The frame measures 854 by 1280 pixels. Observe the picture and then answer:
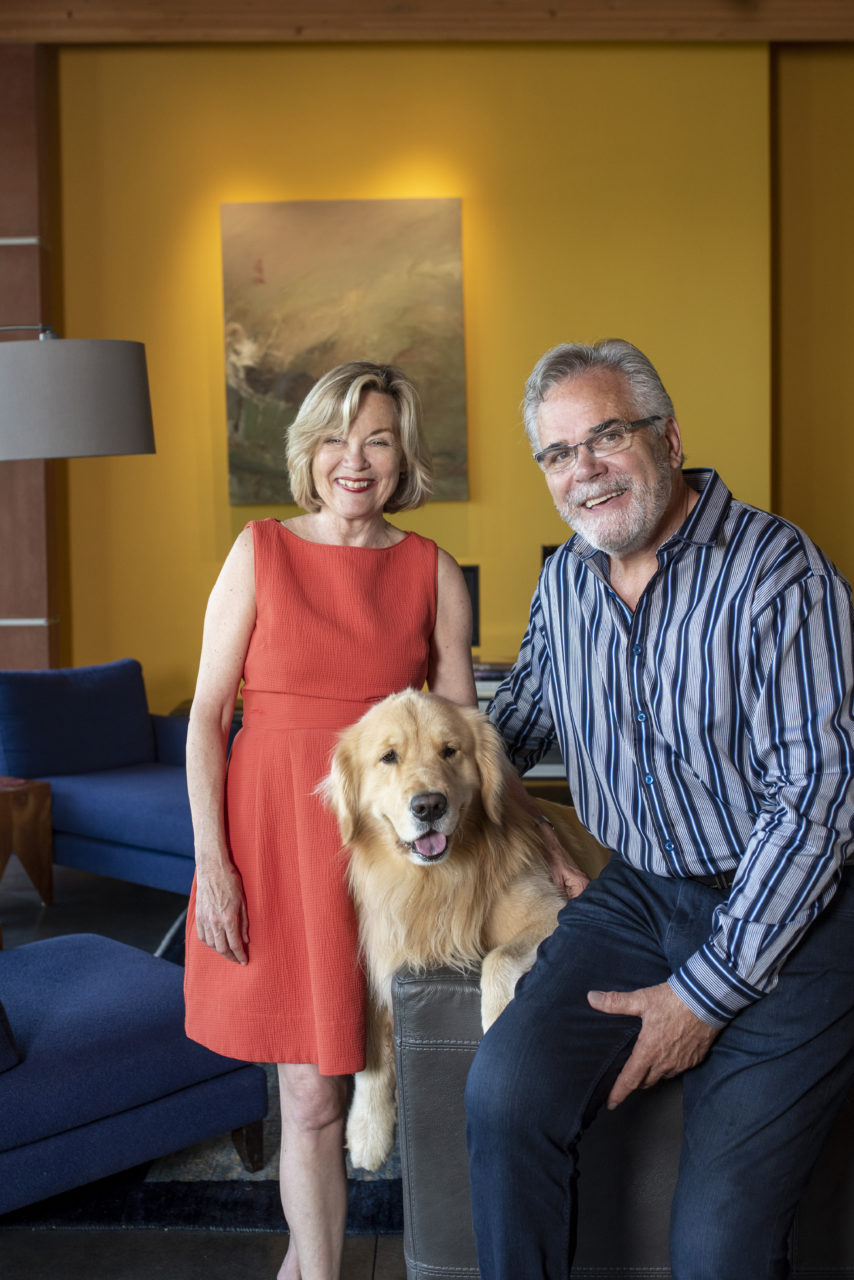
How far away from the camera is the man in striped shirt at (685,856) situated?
1.35 m

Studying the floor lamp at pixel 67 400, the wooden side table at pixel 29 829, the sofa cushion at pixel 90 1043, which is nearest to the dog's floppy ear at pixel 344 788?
the sofa cushion at pixel 90 1043

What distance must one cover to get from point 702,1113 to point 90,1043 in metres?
1.19

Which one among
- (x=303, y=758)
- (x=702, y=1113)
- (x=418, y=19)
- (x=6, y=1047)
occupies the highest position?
(x=418, y=19)

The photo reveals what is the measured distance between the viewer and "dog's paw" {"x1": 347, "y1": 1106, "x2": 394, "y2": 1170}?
1.80 meters

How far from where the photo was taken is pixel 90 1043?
81.0 inches

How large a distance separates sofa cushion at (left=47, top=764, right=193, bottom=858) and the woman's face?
220 centimetres

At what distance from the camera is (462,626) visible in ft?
6.26

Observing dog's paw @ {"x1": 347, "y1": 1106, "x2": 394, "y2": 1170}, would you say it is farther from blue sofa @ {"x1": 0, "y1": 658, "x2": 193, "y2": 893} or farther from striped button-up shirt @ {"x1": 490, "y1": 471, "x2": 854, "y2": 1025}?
blue sofa @ {"x1": 0, "y1": 658, "x2": 193, "y2": 893}

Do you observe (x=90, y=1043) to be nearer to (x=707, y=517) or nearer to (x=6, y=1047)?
(x=6, y=1047)

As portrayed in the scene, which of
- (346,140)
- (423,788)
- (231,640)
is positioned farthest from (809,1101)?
(346,140)

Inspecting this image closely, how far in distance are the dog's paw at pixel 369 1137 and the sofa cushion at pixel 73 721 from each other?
2.98m

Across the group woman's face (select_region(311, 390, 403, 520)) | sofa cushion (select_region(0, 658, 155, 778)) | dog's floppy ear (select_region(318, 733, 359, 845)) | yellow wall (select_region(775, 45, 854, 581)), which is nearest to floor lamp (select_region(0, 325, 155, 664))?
sofa cushion (select_region(0, 658, 155, 778))

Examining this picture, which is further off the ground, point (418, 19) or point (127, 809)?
point (418, 19)

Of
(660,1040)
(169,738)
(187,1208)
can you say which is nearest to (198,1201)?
(187,1208)
